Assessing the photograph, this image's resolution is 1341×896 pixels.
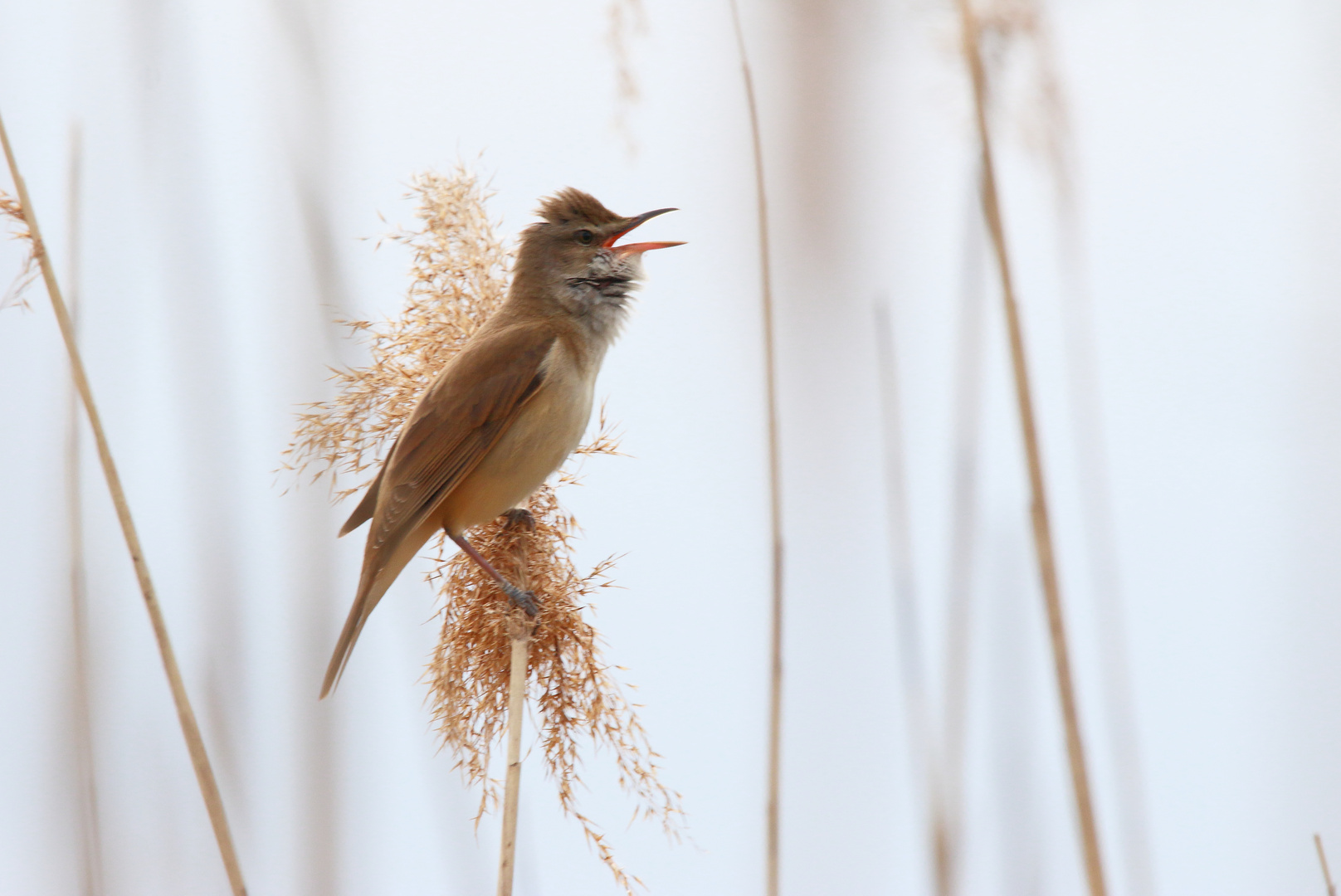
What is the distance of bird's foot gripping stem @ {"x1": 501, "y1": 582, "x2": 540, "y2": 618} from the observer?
82.1 inches

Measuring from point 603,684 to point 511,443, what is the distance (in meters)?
0.72

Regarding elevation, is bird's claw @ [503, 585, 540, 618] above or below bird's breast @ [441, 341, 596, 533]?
below

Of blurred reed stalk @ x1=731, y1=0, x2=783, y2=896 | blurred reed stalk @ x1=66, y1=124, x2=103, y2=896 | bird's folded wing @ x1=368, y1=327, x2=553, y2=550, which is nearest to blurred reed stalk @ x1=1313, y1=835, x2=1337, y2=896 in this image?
blurred reed stalk @ x1=731, y1=0, x2=783, y2=896

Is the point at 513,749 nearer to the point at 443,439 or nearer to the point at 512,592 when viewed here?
the point at 512,592

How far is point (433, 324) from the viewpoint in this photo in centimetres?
248

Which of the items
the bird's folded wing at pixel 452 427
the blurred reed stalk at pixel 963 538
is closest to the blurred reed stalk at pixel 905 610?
the blurred reed stalk at pixel 963 538

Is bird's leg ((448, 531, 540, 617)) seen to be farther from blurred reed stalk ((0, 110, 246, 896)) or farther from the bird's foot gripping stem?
blurred reed stalk ((0, 110, 246, 896))

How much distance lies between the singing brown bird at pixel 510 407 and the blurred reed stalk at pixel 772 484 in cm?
59

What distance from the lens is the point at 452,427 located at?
8.12 ft

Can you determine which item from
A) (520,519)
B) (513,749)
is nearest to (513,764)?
(513,749)

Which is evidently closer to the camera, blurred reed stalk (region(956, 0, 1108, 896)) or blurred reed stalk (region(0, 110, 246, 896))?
blurred reed stalk (region(956, 0, 1108, 896))

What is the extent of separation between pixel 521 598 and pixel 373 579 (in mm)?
375

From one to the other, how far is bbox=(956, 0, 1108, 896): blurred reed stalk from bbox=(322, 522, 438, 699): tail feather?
125cm

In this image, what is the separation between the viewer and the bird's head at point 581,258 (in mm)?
2883
